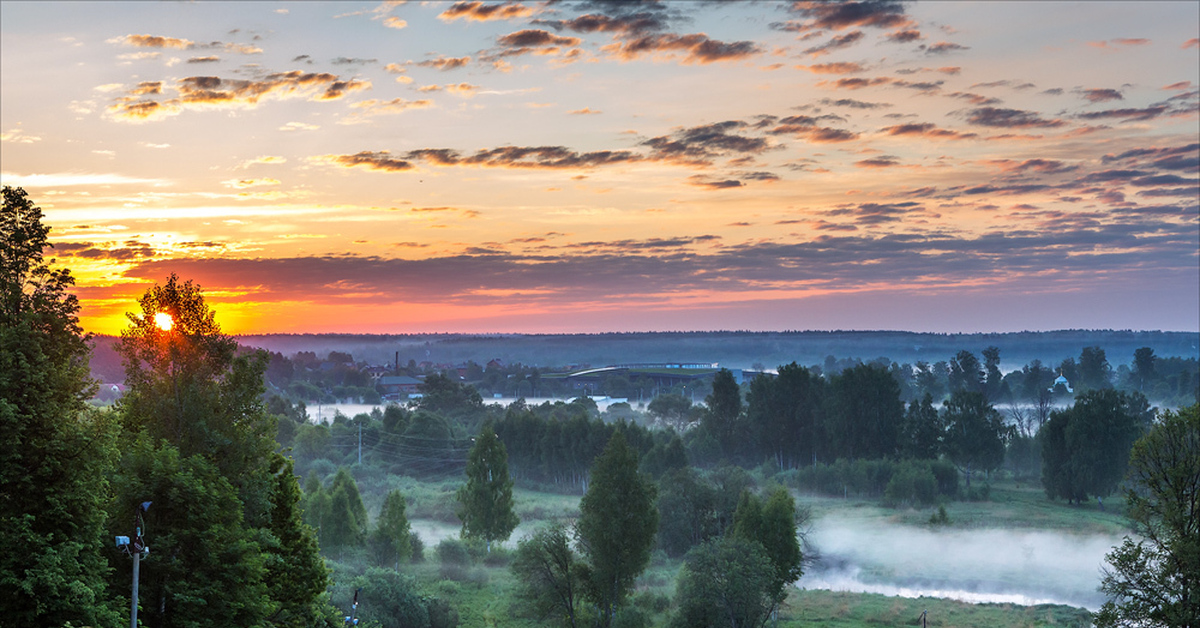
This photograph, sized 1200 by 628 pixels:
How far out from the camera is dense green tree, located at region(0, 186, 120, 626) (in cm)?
2431

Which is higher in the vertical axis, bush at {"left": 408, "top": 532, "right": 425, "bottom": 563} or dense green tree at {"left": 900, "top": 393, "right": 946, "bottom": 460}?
dense green tree at {"left": 900, "top": 393, "right": 946, "bottom": 460}

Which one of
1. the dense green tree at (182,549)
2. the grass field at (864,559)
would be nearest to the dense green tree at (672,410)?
the grass field at (864,559)

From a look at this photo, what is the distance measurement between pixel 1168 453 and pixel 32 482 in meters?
42.2

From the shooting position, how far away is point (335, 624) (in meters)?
38.8

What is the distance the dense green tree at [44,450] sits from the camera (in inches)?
957

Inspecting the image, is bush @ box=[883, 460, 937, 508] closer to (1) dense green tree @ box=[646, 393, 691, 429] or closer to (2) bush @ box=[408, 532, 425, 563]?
(2) bush @ box=[408, 532, 425, 563]

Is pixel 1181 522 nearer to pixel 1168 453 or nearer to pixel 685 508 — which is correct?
pixel 1168 453

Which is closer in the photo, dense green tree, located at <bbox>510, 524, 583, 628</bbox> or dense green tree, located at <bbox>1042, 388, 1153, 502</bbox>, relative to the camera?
dense green tree, located at <bbox>510, 524, 583, 628</bbox>

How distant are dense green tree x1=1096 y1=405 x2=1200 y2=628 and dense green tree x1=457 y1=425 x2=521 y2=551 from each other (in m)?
61.6

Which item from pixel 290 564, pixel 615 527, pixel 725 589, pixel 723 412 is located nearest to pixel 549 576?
pixel 615 527

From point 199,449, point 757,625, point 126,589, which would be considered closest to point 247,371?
point 199,449

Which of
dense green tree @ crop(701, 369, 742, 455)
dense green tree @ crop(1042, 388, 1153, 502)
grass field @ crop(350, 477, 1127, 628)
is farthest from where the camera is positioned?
dense green tree @ crop(701, 369, 742, 455)

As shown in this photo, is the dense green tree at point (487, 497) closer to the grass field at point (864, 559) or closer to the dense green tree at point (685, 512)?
the grass field at point (864, 559)

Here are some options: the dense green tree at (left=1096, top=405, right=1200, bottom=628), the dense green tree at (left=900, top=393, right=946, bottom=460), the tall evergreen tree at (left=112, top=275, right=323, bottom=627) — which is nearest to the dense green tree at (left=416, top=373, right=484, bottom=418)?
the dense green tree at (left=900, top=393, right=946, bottom=460)
